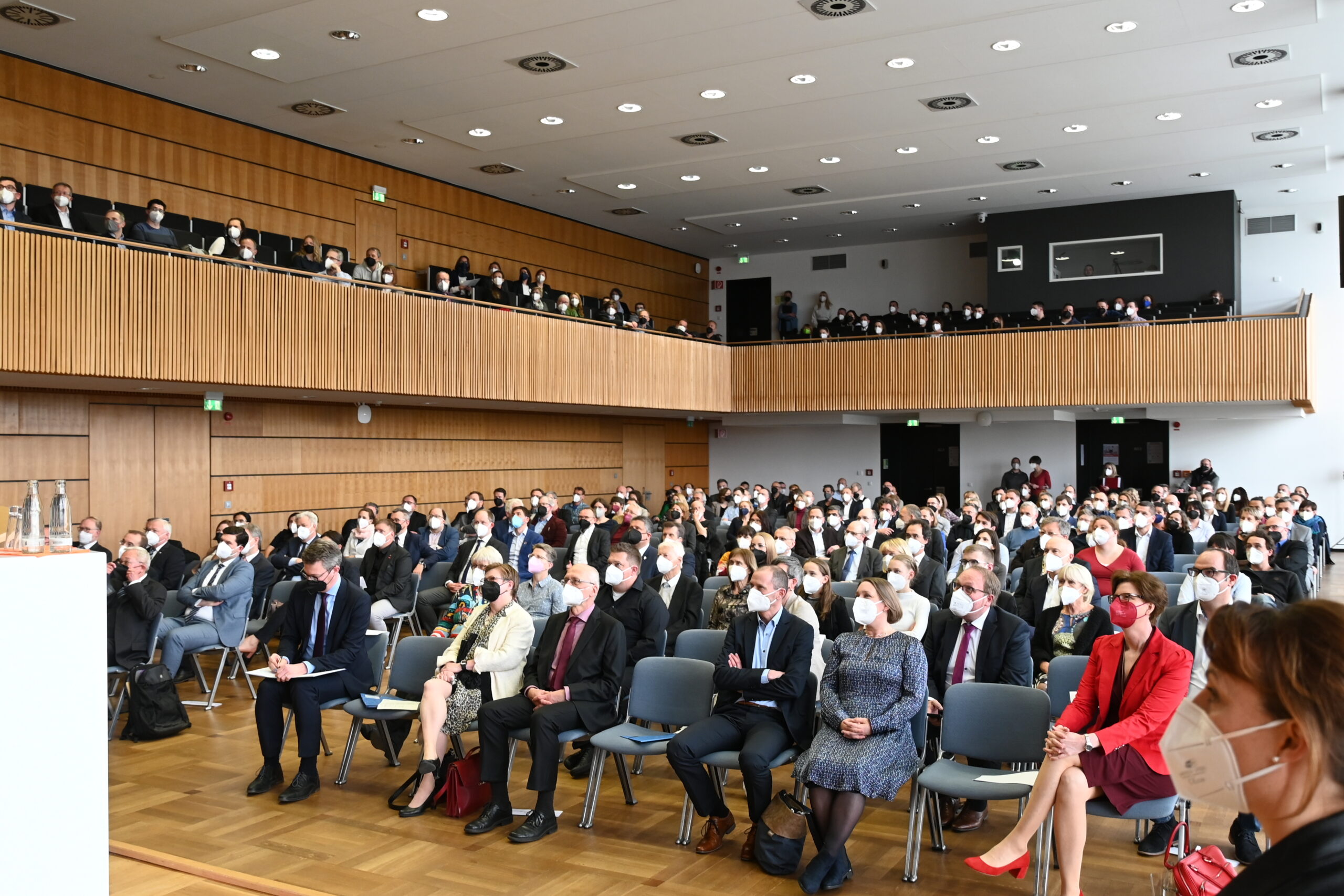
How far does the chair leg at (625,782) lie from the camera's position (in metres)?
5.48

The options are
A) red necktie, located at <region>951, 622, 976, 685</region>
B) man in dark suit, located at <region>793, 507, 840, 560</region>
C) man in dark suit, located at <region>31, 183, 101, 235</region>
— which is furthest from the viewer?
man in dark suit, located at <region>793, 507, 840, 560</region>

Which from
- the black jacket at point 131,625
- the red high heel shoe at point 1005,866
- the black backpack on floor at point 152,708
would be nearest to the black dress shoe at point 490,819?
the red high heel shoe at point 1005,866

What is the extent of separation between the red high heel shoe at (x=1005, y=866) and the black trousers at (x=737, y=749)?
0.99 m

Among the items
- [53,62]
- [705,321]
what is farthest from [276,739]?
[705,321]

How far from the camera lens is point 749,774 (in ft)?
15.6

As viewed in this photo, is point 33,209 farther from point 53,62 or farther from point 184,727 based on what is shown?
point 184,727

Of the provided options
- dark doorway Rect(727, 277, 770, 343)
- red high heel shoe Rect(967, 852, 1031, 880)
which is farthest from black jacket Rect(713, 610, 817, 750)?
dark doorway Rect(727, 277, 770, 343)

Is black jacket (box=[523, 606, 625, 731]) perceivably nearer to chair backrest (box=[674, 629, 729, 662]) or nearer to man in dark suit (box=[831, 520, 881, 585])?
chair backrest (box=[674, 629, 729, 662])

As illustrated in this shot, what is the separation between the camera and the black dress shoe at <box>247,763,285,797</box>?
5668mm

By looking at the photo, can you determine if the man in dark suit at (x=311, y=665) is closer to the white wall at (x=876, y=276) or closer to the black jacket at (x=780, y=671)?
the black jacket at (x=780, y=671)

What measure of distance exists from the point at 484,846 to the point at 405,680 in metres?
1.32

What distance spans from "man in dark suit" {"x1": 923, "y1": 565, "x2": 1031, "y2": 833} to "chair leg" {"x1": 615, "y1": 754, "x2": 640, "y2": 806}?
1.58 m

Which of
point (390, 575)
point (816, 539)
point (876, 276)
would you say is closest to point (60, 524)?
point (390, 575)

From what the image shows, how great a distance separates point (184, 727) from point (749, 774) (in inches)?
165
